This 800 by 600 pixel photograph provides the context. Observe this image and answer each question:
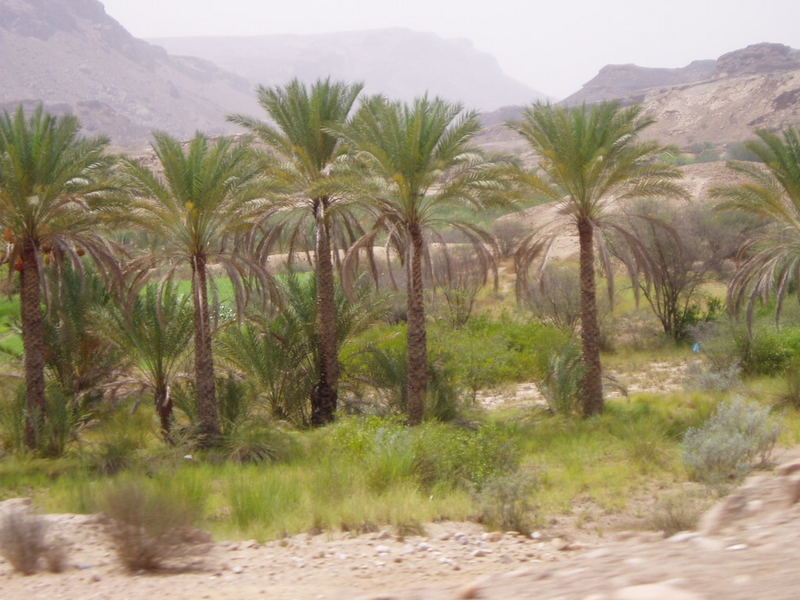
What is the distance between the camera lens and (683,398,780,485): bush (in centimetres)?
1240

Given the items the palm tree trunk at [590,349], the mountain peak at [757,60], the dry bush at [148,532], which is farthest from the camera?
the mountain peak at [757,60]

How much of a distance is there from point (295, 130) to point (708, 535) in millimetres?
14354

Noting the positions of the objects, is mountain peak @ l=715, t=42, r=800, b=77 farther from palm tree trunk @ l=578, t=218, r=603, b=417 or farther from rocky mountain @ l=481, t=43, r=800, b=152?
palm tree trunk @ l=578, t=218, r=603, b=417

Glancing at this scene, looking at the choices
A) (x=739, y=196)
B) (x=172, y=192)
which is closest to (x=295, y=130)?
(x=172, y=192)

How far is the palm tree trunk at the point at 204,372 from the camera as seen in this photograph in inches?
648

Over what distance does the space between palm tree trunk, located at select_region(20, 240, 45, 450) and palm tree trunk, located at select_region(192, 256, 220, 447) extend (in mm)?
2949

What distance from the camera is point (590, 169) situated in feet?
57.3

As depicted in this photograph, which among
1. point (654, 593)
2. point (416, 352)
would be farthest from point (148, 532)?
point (416, 352)

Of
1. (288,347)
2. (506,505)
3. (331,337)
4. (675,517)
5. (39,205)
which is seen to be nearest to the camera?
(675,517)

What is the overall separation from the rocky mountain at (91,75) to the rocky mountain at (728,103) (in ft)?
162

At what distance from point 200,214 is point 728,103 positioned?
246ft

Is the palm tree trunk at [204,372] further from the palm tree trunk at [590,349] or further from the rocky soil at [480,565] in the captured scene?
the palm tree trunk at [590,349]

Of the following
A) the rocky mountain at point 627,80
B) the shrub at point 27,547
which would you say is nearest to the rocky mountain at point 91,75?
the rocky mountain at point 627,80

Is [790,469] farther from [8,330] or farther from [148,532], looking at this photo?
[8,330]
